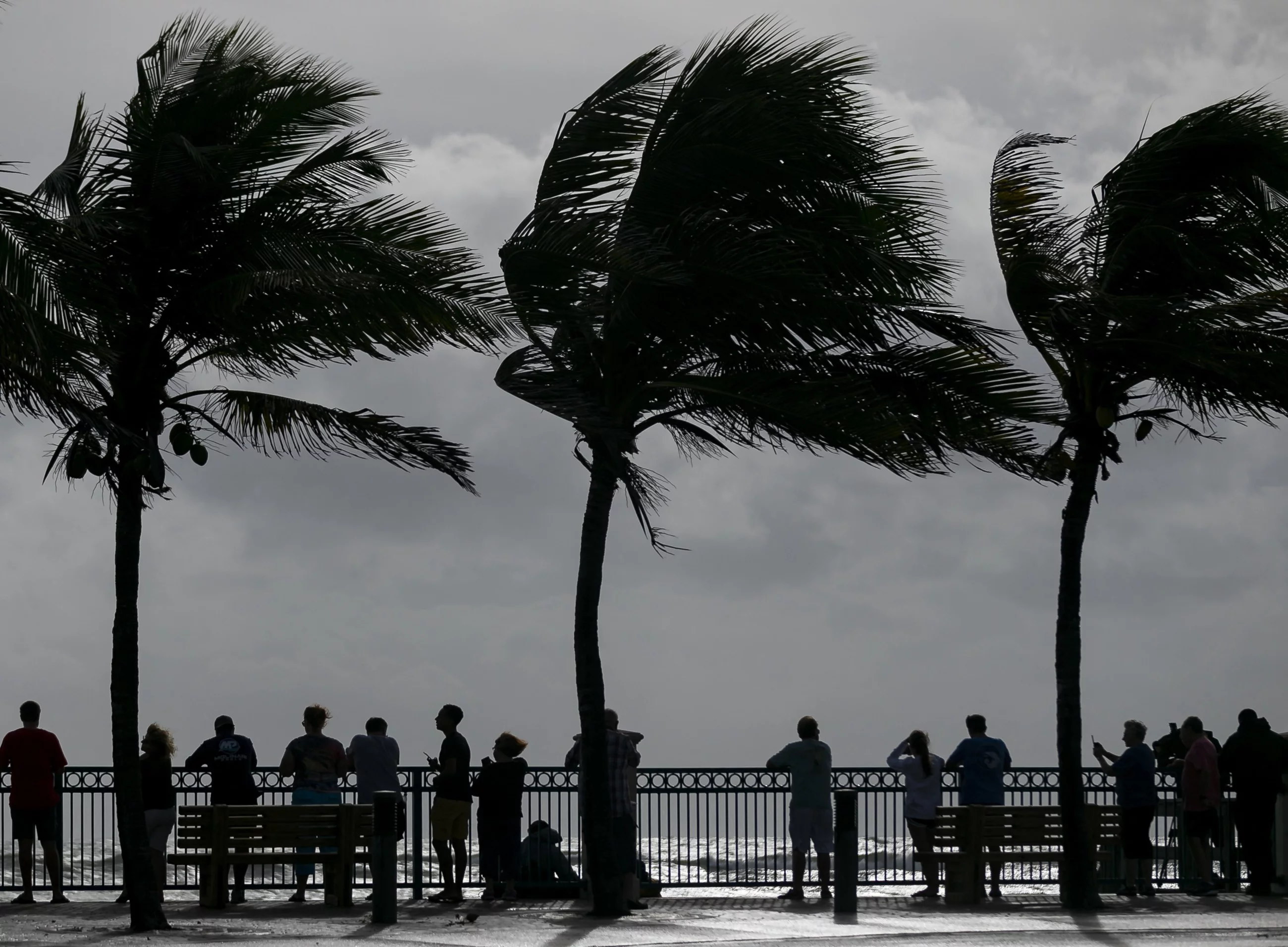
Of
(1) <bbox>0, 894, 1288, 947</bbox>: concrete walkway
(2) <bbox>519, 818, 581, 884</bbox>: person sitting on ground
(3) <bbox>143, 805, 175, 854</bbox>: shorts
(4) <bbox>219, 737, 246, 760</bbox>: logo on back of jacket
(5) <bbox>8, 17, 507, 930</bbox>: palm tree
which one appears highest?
(5) <bbox>8, 17, 507, 930</bbox>: palm tree

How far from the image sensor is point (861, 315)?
15.6 meters

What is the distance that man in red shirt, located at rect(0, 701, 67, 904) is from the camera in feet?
56.4

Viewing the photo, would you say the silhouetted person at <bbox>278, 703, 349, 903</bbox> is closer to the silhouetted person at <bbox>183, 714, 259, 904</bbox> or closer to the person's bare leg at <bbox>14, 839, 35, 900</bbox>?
the silhouetted person at <bbox>183, 714, 259, 904</bbox>

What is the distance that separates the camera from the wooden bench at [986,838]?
17578 millimetres

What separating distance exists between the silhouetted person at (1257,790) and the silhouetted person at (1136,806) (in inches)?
33.8

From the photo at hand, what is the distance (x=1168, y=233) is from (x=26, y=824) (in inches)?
459

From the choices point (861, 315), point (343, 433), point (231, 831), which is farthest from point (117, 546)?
point (861, 315)

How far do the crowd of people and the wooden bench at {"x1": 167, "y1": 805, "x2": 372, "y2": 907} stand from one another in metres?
0.20

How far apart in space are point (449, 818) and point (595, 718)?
2726 mm

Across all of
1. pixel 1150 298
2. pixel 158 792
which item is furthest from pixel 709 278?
pixel 158 792

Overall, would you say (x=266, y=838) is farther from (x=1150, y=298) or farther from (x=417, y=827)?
(x=1150, y=298)

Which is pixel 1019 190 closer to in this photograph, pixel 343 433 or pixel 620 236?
pixel 620 236

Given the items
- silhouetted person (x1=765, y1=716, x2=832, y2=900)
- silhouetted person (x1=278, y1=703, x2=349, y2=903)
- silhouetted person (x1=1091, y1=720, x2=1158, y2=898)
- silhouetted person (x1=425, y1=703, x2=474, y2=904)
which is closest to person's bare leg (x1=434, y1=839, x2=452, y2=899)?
silhouetted person (x1=425, y1=703, x2=474, y2=904)

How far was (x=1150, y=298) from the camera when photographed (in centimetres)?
1540
